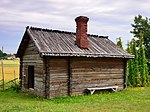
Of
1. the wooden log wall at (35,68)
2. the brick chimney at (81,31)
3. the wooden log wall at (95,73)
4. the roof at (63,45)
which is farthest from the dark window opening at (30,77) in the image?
the brick chimney at (81,31)

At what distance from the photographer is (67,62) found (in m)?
18.1

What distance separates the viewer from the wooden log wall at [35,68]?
17.7m

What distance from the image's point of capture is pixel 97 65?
19812 millimetres

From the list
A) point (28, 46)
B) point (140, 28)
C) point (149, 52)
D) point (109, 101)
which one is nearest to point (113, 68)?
point (109, 101)

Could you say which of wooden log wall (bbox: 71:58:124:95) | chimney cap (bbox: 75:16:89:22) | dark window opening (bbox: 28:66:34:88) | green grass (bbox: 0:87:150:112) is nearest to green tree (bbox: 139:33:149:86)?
wooden log wall (bbox: 71:58:124:95)

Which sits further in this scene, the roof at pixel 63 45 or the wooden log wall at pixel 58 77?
the roof at pixel 63 45

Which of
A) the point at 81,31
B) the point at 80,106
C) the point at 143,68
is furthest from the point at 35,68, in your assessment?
the point at 143,68

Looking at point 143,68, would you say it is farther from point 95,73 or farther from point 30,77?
point 30,77

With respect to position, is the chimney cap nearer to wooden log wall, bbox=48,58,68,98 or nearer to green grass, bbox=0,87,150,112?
wooden log wall, bbox=48,58,68,98

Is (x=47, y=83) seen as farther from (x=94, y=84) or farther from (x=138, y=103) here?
(x=138, y=103)

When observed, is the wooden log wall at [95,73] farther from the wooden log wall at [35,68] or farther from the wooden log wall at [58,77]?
the wooden log wall at [35,68]

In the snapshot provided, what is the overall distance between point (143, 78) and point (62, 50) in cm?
1219

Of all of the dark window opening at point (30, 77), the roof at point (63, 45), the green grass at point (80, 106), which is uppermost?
the roof at point (63, 45)

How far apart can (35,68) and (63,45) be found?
2.64 meters
